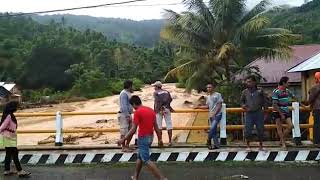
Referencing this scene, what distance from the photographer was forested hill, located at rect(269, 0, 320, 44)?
2091 inches

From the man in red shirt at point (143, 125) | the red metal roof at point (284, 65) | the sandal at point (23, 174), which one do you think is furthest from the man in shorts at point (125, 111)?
the red metal roof at point (284, 65)

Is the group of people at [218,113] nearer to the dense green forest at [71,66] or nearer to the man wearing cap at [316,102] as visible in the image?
the man wearing cap at [316,102]

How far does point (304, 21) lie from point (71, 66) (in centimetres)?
3087

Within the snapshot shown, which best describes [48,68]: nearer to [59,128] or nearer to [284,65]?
[284,65]

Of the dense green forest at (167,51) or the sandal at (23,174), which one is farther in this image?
the dense green forest at (167,51)

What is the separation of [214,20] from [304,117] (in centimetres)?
939

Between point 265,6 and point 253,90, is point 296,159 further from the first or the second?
point 265,6

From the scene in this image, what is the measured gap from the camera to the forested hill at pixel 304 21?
5311cm

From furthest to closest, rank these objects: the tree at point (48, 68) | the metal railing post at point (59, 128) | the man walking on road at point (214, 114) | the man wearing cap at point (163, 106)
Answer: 1. the tree at point (48, 68)
2. the metal railing post at point (59, 128)
3. the man wearing cap at point (163, 106)
4. the man walking on road at point (214, 114)

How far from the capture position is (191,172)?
966 centimetres

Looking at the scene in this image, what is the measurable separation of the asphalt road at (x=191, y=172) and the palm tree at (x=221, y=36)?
12.4m

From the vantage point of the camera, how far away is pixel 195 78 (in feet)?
80.3

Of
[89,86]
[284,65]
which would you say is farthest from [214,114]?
[89,86]

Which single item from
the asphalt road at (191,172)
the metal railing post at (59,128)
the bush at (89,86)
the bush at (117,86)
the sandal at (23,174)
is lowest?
the bush at (117,86)
